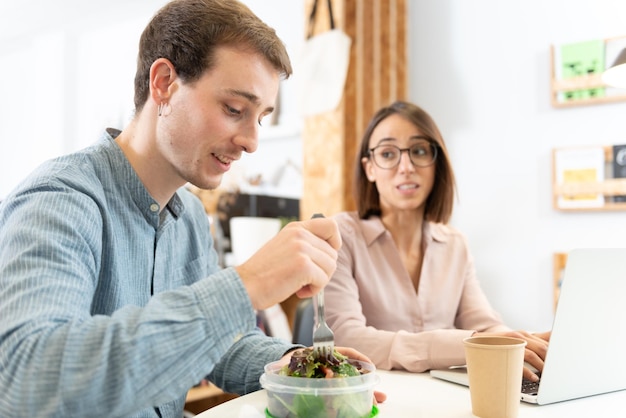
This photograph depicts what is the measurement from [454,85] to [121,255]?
225 cm

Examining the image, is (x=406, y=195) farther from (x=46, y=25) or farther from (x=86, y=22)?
(x=46, y=25)

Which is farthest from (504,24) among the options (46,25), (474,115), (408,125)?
(46,25)

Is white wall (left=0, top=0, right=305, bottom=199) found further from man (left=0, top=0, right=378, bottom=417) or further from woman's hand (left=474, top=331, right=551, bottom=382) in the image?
woman's hand (left=474, top=331, right=551, bottom=382)

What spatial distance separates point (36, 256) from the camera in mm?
800

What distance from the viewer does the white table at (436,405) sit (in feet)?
3.14

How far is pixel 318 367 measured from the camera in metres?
0.90

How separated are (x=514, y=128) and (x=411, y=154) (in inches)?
43.1

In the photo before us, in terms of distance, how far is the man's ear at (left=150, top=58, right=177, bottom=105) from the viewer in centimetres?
112

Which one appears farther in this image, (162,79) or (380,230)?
(380,230)

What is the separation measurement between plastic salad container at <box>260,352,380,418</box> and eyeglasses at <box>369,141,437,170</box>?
1079mm

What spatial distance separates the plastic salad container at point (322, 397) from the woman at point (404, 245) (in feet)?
2.28

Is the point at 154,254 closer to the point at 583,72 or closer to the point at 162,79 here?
the point at 162,79

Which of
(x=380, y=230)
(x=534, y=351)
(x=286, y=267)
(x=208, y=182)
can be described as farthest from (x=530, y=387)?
(x=380, y=230)

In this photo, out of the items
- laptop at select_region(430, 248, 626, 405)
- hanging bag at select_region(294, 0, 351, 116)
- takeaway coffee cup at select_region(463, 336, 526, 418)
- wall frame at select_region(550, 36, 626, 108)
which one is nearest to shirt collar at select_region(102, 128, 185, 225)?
takeaway coffee cup at select_region(463, 336, 526, 418)
